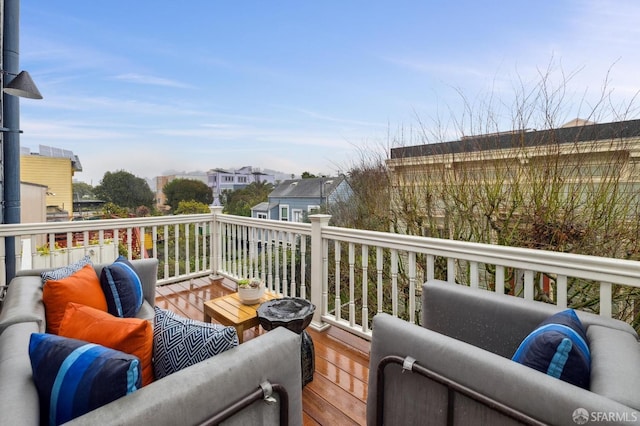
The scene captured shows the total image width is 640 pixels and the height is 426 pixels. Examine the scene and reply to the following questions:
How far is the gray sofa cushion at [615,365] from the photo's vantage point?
3.03 feet

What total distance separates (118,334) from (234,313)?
3.53 feet

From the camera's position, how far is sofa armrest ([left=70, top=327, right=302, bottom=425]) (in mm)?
871

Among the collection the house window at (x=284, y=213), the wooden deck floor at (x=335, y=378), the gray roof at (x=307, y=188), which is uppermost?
the gray roof at (x=307, y=188)

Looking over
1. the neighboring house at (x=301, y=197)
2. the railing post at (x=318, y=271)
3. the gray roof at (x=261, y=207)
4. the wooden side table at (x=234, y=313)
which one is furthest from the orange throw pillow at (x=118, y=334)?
the gray roof at (x=261, y=207)

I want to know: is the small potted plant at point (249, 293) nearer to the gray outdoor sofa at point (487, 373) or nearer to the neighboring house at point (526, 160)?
the gray outdoor sofa at point (487, 373)

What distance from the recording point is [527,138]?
3.12 metres

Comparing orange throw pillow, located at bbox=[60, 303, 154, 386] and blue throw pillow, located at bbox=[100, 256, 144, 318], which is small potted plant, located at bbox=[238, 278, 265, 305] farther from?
orange throw pillow, located at bbox=[60, 303, 154, 386]

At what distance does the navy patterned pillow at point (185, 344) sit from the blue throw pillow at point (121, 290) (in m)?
1.11

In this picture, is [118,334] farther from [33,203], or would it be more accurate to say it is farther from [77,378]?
[33,203]

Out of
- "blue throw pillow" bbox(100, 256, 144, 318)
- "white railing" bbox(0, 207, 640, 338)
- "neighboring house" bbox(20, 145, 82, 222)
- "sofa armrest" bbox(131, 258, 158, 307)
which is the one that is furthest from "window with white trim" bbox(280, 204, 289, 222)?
"neighboring house" bbox(20, 145, 82, 222)

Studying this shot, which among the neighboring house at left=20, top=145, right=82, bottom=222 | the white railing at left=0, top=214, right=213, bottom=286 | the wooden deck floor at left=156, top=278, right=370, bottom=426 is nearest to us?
the wooden deck floor at left=156, top=278, right=370, bottom=426

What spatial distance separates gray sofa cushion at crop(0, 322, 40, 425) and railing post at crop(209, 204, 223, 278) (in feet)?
10.4

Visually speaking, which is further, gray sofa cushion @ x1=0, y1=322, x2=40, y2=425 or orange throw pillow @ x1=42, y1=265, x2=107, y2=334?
orange throw pillow @ x1=42, y1=265, x2=107, y2=334

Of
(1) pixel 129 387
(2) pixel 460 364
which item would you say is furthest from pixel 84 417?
(2) pixel 460 364
